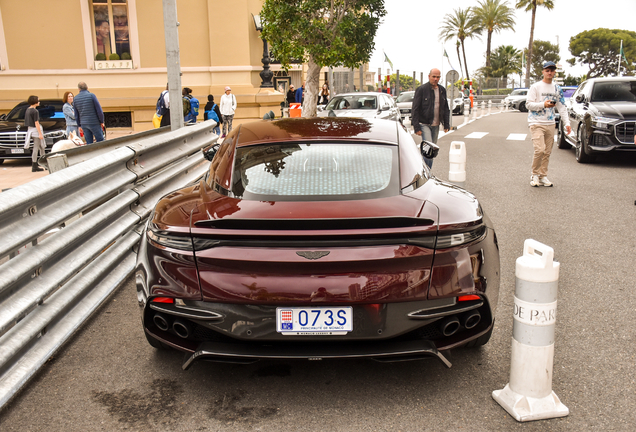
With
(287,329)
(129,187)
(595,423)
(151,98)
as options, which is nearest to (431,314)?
(287,329)

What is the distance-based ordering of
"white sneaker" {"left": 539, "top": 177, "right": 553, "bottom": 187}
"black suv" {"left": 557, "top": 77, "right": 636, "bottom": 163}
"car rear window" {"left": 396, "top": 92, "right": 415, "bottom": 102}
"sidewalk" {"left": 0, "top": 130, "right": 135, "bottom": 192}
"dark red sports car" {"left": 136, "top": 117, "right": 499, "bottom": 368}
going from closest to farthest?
1. "dark red sports car" {"left": 136, "top": 117, "right": 499, "bottom": 368}
2. "white sneaker" {"left": 539, "top": 177, "right": 553, "bottom": 187}
3. "black suv" {"left": 557, "top": 77, "right": 636, "bottom": 163}
4. "sidewalk" {"left": 0, "top": 130, "right": 135, "bottom": 192}
5. "car rear window" {"left": 396, "top": 92, "right": 415, "bottom": 102}


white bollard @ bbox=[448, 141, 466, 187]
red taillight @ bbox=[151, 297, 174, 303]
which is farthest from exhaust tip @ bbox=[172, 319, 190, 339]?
white bollard @ bbox=[448, 141, 466, 187]

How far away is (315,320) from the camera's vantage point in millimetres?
2998

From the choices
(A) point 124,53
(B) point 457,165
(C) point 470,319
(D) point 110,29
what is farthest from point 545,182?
(D) point 110,29

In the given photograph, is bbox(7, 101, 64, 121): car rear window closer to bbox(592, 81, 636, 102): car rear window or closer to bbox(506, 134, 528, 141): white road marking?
bbox(506, 134, 528, 141): white road marking

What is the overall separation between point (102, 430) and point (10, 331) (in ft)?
2.96

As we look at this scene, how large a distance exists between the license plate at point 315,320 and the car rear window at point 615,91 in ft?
39.6

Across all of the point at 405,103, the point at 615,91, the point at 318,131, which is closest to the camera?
the point at 318,131

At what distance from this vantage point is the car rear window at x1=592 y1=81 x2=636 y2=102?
12977 millimetres

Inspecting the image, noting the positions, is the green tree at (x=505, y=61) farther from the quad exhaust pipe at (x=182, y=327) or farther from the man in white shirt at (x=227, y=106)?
the quad exhaust pipe at (x=182, y=327)

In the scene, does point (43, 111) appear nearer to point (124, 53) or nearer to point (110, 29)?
point (124, 53)

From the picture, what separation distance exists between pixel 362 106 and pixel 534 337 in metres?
15.2

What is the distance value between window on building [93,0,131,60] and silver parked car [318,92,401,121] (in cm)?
929

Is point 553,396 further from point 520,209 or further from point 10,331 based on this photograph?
point 520,209
